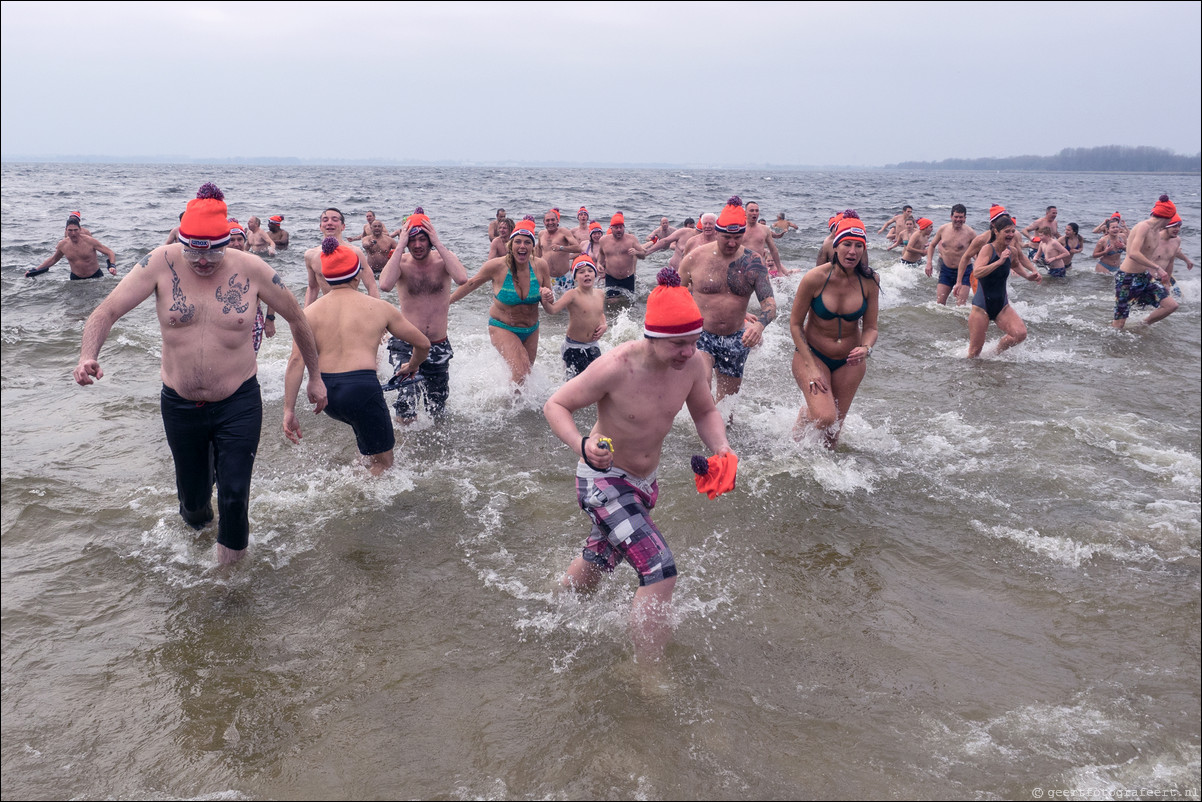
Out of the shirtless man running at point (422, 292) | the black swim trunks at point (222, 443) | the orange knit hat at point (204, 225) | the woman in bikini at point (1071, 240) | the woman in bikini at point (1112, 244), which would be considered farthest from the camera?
the woman in bikini at point (1071, 240)

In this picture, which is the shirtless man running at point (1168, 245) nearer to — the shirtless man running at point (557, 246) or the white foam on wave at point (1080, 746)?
the shirtless man running at point (557, 246)

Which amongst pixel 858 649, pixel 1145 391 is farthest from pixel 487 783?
pixel 1145 391

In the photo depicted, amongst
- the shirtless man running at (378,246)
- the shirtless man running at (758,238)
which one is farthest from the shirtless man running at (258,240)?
the shirtless man running at (758,238)

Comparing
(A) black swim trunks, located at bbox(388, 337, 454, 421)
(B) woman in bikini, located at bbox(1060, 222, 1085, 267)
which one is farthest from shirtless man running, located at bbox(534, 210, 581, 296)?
(B) woman in bikini, located at bbox(1060, 222, 1085, 267)

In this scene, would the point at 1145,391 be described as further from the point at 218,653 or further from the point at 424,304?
the point at 218,653

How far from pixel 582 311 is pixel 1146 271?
8778 millimetres

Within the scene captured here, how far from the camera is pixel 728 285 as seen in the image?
6.70 metres

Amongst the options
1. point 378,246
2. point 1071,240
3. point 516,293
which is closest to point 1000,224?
point 516,293

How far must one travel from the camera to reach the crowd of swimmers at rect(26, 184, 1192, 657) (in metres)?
3.64

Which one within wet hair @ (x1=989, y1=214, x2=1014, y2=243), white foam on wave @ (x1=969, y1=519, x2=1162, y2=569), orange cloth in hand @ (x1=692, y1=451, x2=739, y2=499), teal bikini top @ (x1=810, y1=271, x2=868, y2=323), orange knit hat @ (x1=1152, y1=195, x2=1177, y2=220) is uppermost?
orange knit hat @ (x1=1152, y1=195, x2=1177, y2=220)

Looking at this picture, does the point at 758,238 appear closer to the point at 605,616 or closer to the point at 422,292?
the point at 422,292

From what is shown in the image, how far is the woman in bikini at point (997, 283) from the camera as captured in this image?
28.7 feet

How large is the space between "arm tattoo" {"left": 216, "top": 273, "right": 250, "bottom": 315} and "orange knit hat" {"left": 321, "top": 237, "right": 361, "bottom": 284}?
4.07 feet

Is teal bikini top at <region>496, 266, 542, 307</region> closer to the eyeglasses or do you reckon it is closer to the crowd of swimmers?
the crowd of swimmers
